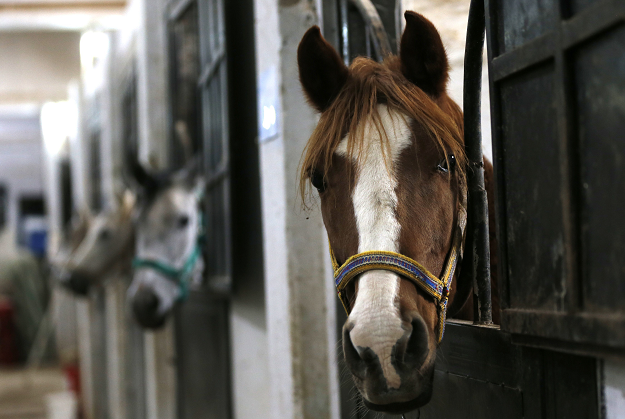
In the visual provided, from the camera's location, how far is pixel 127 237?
5.06 m

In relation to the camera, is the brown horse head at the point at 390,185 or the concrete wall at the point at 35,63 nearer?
the brown horse head at the point at 390,185

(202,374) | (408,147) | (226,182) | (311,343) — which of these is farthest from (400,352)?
(202,374)

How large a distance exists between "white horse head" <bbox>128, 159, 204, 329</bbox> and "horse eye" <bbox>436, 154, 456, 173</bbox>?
2390 millimetres

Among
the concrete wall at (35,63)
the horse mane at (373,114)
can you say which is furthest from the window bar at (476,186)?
the concrete wall at (35,63)

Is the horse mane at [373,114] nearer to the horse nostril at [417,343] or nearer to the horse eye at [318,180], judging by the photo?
the horse eye at [318,180]

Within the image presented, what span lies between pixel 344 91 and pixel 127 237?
4168 mm

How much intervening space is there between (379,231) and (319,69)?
1.54 feet

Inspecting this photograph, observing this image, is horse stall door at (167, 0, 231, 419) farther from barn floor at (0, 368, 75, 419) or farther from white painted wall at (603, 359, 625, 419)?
barn floor at (0, 368, 75, 419)

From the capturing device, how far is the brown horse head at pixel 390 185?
3.24ft

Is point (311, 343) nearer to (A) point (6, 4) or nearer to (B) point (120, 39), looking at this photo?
(B) point (120, 39)

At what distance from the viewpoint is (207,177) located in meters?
3.38

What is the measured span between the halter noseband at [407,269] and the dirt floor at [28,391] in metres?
5.98

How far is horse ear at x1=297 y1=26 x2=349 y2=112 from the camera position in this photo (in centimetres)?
131

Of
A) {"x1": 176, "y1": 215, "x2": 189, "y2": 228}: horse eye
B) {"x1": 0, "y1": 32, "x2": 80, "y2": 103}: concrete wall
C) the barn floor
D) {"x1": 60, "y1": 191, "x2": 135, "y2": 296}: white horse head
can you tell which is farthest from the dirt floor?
{"x1": 0, "y1": 32, "x2": 80, "y2": 103}: concrete wall
